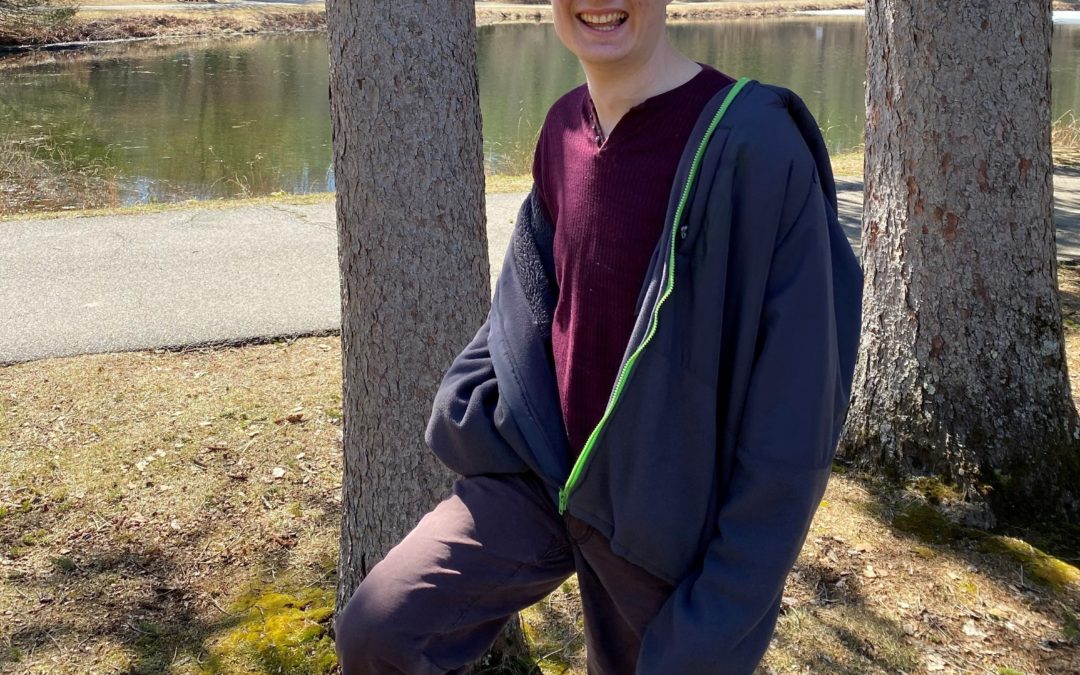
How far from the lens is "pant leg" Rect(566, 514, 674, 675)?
202cm

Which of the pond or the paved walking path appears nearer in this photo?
the paved walking path

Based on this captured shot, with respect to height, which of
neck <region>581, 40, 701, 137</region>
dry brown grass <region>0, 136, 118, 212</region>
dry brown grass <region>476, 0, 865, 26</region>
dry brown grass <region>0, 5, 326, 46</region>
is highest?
dry brown grass <region>476, 0, 865, 26</region>

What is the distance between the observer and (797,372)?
70.1 inches

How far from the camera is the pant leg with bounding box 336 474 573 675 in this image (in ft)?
6.72

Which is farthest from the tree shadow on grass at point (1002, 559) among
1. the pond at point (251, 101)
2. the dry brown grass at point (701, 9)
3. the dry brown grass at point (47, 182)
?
the dry brown grass at point (701, 9)

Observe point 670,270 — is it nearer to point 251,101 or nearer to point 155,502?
point 155,502

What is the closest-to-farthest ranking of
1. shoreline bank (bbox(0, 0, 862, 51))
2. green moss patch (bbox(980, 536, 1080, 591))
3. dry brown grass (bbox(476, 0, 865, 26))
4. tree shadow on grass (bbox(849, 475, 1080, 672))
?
tree shadow on grass (bbox(849, 475, 1080, 672)) → green moss patch (bbox(980, 536, 1080, 591)) → shoreline bank (bbox(0, 0, 862, 51)) → dry brown grass (bbox(476, 0, 865, 26))

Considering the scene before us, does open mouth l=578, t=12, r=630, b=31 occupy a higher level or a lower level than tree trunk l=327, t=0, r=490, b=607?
higher

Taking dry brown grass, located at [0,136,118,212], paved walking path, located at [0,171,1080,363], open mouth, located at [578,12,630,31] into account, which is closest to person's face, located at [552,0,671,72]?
open mouth, located at [578,12,630,31]

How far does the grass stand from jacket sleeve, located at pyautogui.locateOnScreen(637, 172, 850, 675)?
161 centimetres

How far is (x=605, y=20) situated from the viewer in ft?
6.31

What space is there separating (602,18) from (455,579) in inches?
41.0

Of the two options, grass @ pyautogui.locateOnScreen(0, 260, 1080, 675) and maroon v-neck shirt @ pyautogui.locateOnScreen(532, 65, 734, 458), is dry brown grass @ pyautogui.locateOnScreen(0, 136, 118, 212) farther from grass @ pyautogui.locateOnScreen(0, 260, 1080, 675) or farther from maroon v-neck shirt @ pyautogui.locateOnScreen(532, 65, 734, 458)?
maroon v-neck shirt @ pyautogui.locateOnScreen(532, 65, 734, 458)

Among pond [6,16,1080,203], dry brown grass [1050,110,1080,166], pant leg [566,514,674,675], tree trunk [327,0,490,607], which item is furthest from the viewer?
pond [6,16,1080,203]
